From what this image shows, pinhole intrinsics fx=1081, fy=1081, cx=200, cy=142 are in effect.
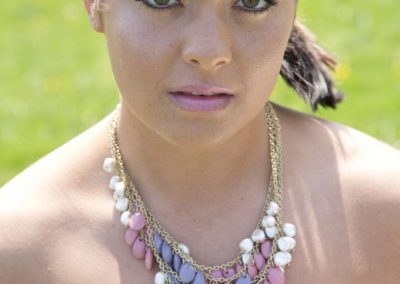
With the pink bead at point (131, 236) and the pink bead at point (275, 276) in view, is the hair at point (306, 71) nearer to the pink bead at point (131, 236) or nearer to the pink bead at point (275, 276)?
the pink bead at point (275, 276)

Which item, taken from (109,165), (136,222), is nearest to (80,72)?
(109,165)

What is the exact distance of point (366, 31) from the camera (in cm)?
754

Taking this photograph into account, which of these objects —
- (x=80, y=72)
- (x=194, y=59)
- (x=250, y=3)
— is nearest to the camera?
(x=194, y=59)

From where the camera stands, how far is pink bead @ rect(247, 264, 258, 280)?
285 cm

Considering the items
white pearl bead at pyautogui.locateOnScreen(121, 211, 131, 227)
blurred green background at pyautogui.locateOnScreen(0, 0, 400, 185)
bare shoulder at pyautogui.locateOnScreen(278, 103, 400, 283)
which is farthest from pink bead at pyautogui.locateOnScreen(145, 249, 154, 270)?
blurred green background at pyautogui.locateOnScreen(0, 0, 400, 185)

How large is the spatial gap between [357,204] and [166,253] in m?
0.55

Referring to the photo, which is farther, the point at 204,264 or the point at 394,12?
the point at 394,12

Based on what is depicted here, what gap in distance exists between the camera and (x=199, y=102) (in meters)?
2.59

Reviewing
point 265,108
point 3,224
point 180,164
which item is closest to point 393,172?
point 265,108

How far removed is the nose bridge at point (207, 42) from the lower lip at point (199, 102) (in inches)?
3.2

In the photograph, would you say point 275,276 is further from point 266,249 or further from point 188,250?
point 188,250

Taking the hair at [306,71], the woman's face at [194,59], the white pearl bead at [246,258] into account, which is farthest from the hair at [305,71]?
the white pearl bead at [246,258]

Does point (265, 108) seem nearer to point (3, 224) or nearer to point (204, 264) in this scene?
point (204, 264)

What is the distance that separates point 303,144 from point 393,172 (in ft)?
0.88
